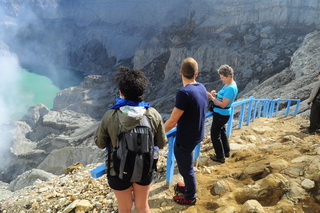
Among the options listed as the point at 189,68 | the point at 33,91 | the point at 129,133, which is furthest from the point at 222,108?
the point at 33,91

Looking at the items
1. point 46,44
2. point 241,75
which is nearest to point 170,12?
point 241,75

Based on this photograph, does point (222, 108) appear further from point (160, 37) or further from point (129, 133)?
Answer: point (160, 37)

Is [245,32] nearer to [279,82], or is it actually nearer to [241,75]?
[241,75]

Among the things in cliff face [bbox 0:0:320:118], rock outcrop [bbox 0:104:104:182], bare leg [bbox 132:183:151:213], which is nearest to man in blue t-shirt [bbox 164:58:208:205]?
bare leg [bbox 132:183:151:213]

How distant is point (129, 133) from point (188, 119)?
77cm

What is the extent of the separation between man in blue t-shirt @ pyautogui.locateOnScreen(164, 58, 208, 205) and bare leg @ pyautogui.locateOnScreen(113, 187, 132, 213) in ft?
2.43

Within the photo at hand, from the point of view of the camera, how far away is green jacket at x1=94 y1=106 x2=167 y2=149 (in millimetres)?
2064

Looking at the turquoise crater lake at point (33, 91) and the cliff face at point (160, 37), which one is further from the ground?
the cliff face at point (160, 37)

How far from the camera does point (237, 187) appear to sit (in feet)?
9.96

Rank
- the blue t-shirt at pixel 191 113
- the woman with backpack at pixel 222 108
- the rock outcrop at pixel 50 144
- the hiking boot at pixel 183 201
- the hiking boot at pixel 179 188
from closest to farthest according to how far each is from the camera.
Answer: the blue t-shirt at pixel 191 113 → the hiking boot at pixel 183 201 → the hiking boot at pixel 179 188 → the woman with backpack at pixel 222 108 → the rock outcrop at pixel 50 144

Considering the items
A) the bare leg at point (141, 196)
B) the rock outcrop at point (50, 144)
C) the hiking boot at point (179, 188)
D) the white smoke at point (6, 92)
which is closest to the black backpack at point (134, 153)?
the bare leg at point (141, 196)

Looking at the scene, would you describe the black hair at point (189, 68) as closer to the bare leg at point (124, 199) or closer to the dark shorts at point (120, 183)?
the dark shorts at point (120, 183)

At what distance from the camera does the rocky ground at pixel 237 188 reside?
252cm

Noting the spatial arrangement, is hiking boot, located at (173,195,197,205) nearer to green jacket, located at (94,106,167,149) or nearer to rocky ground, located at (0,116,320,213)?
rocky ground, located at (0,116,320,213)
